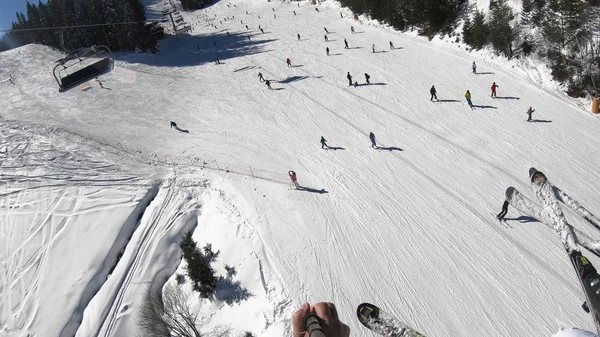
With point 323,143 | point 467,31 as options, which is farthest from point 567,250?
point 467,31

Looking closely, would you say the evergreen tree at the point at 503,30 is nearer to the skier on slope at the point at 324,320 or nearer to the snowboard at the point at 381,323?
Answer: the snowboard at the point at 381,323

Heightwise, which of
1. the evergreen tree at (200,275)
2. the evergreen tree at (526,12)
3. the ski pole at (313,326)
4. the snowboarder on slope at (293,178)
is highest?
the evergreen tree at (526,12)

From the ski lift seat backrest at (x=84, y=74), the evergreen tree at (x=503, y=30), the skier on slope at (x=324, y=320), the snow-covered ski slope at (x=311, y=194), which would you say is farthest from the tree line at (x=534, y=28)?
the ski lift seat backrest at (x=84, y=74)

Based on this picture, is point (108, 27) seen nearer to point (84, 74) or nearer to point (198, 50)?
point (198, 50)

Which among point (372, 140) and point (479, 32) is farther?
point (479, 32)

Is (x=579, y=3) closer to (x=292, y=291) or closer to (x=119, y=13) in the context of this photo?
(x=292, y=291)

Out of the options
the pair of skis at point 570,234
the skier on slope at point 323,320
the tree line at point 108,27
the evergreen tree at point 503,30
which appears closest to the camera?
the skier on slope at point 323,320

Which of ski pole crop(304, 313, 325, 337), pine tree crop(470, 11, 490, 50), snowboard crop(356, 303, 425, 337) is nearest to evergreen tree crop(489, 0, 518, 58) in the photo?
pine tree crop(470, 11, 490, 50)
